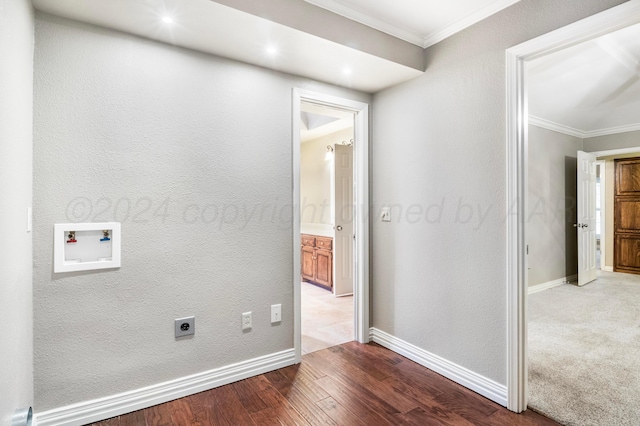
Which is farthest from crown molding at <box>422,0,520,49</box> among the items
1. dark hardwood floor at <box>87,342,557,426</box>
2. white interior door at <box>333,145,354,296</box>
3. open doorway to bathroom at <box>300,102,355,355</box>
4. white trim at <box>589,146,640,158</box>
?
white trim at <box>589,146,640,158</box>

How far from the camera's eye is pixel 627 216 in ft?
19.7

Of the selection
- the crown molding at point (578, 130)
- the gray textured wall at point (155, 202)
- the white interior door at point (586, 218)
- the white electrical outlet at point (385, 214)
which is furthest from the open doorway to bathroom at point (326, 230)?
the white interior door at point (586, 218)

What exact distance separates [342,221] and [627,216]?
530 cm

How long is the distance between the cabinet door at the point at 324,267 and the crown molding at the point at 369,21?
3009 mm

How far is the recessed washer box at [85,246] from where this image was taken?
184 cm

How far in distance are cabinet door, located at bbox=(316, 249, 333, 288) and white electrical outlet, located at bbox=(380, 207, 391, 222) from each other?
1930mm

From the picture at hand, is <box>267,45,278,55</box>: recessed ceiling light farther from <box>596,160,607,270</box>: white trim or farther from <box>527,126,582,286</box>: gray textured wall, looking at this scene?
<box>596,160,607,270</box>: white trim

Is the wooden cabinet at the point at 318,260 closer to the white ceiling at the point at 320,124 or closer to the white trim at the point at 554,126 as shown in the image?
the white ceiling at the point at 320,124

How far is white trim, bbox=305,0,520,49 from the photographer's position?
6.82 ft

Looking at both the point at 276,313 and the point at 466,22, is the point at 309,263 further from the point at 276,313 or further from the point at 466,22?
the point at 466,22

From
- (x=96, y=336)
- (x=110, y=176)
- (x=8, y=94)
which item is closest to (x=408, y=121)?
(x=110, y=176)

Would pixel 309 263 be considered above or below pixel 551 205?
below

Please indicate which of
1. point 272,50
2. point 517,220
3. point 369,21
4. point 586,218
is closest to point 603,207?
point 586,218

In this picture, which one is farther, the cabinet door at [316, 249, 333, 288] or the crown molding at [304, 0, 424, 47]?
the cabinet door at [316, 249, 333, 288]
